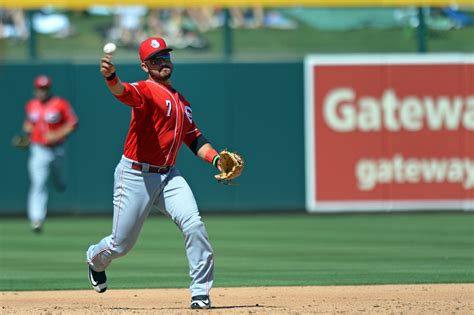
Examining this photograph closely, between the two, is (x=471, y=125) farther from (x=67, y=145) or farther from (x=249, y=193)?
(x=67, y=145)

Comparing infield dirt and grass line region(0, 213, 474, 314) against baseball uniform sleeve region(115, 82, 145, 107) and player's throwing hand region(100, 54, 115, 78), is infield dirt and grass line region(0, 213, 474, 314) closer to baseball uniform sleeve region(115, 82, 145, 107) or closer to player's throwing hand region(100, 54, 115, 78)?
A: baseball uniform sleeve region(115, 82, 145, 107)

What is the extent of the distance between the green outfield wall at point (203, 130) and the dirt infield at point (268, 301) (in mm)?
8179

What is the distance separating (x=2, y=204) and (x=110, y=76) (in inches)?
422

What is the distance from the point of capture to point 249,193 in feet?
58.6

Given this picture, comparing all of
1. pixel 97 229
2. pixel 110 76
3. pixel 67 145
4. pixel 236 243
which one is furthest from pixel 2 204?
pixel 110 76

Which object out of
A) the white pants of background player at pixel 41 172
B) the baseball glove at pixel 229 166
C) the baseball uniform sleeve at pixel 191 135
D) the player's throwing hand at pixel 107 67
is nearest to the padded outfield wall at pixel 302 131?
the white pants of background player at pixel 41 172

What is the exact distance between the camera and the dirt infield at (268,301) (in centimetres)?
806

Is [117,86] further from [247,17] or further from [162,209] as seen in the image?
[247,17]

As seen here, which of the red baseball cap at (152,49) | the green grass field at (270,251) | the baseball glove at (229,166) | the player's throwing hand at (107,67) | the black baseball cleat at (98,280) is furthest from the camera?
the green grass field at (270,251)

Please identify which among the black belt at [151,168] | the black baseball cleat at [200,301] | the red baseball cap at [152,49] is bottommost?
the black baseball cleat at [200,301]

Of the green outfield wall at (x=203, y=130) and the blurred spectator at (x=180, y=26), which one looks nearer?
the green outfield wall at (x=203, y=130)

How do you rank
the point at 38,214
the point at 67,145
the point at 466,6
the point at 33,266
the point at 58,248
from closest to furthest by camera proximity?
1. the point at 33,266
2. the point at 58,248
3. the point at 38,214
4. the point at 67,145
5. the point at 466,6

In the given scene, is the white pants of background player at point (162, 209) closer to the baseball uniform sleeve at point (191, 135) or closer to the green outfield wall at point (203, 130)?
the baseball uniform sleeve at point (191, 135)

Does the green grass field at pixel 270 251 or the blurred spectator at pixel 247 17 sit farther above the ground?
the blurred spectator at pixel 247 17
